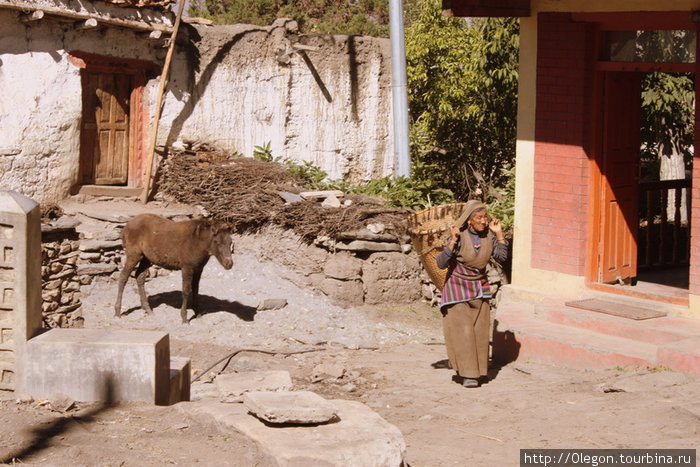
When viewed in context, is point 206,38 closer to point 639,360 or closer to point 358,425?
point 639,360

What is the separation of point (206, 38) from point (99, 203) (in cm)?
302

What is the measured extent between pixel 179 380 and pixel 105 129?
7805 mm

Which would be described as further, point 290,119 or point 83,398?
point 290,119

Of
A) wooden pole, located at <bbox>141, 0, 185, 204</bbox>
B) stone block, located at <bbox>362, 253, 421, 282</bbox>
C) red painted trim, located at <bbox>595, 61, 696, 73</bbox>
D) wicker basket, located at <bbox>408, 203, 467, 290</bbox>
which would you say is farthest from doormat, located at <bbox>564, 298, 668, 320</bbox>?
wooden pole, located at <bbox>141, 0, 185, 204</bbox>

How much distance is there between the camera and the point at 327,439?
552 centimetres

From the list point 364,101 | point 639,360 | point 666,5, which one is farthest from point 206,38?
point 639,360

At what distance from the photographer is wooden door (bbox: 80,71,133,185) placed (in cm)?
1409

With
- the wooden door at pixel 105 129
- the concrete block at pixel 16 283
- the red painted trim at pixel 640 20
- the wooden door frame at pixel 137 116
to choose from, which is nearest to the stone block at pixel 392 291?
the wooden door frame at pixel 137 116

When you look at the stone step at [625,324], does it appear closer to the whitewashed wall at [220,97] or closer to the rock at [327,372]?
the rock at [327,372]

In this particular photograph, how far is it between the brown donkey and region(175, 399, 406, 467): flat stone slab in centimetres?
503

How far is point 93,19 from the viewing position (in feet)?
43.1

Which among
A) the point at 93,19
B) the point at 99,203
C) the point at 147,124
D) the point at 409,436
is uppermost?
the point at 93,19

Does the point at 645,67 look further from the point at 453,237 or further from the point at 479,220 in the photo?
the point at 453,237

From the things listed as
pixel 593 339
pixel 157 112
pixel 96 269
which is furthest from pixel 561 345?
pixel 157 112
